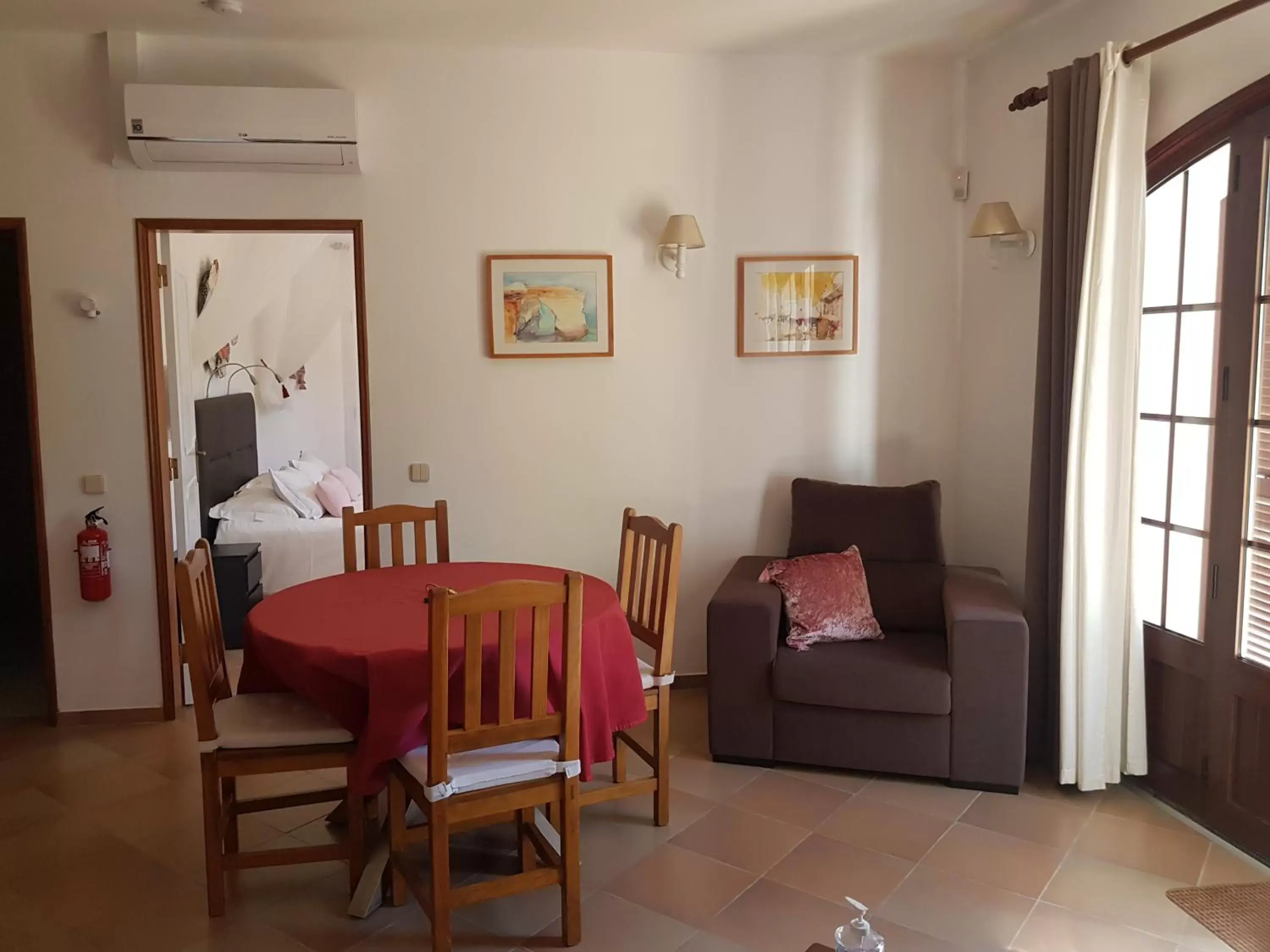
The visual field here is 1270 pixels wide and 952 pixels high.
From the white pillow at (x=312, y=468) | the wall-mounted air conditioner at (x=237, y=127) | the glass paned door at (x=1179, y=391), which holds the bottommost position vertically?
the white pillow at (x=312, y=468)

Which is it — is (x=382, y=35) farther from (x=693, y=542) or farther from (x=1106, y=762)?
(x=1106, y=762)

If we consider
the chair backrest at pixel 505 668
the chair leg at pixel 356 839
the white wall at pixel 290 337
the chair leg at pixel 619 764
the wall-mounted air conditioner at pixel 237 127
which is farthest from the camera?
the white wall at pixel 290 337

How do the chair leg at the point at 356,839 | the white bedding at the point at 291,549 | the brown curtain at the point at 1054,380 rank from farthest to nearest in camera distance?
the white bedding at the point at 291,549 → the brown curtain at the point at 1054,380 → the chair leg at the point at 356,839

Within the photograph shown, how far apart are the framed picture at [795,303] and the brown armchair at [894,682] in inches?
38.7

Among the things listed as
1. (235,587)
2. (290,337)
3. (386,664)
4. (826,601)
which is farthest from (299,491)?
(386,664)

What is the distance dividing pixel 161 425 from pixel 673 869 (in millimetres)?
2687

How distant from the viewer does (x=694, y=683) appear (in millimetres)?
4402

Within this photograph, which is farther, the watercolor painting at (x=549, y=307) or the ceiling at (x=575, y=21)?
the watercolor painting at (x=549, y=307)

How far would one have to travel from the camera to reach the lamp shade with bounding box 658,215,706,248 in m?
3.97

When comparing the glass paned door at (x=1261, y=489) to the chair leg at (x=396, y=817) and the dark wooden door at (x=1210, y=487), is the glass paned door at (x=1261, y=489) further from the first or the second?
the chair leg at (x=396, y=817)

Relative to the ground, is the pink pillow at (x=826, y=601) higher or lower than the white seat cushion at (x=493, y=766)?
higher

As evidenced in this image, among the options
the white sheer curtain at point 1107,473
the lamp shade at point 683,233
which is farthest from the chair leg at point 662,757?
the lamp shade at point 683,233

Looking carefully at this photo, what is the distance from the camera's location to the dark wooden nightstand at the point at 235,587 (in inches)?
191

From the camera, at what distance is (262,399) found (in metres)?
7.13
